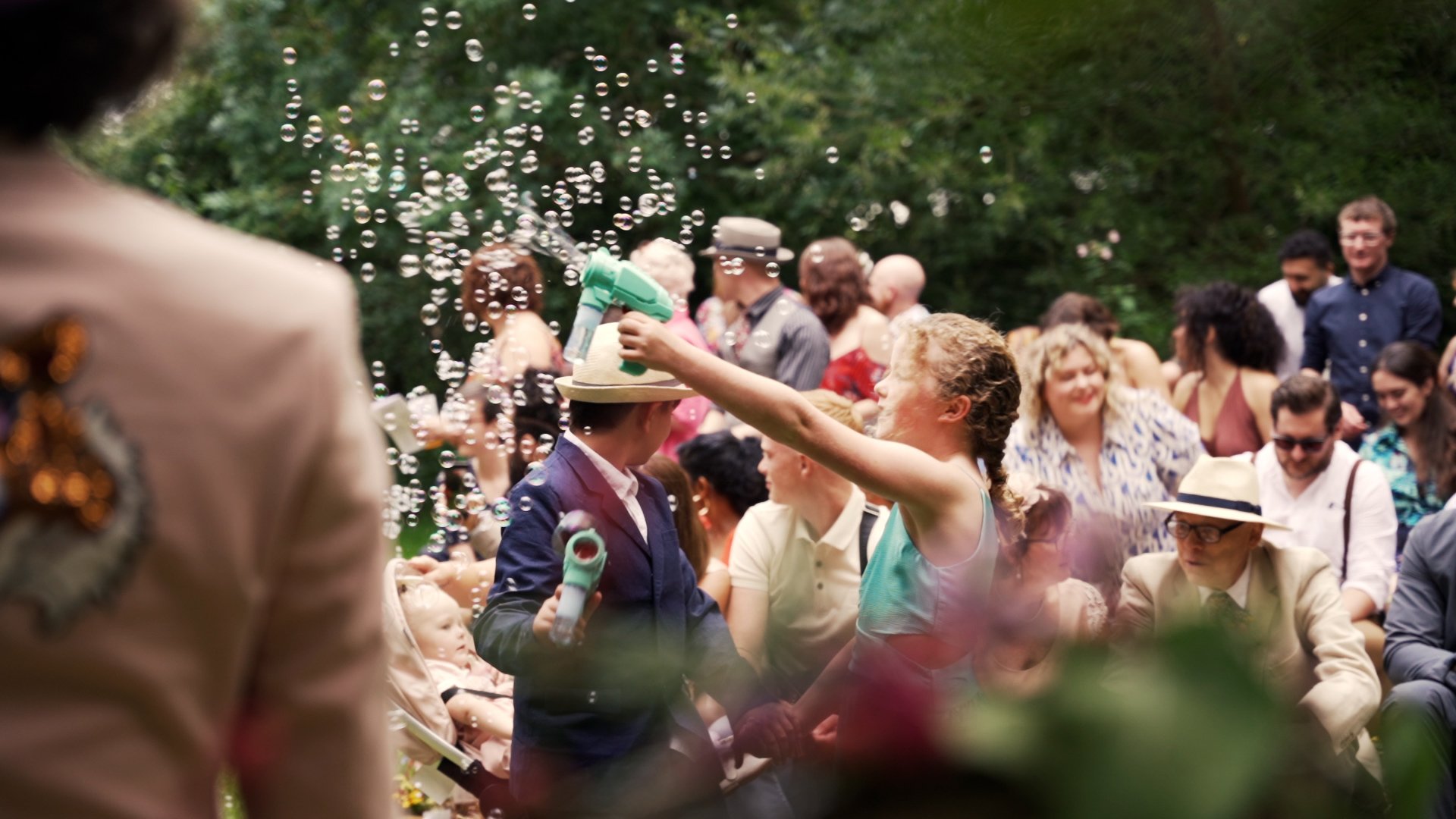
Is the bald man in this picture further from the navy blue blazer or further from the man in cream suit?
the navy blue blazer

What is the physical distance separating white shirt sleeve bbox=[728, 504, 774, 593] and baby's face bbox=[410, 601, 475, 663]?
93 cm

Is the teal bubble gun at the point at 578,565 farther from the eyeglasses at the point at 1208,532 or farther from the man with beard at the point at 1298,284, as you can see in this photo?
the man with beard at the point at 1298,284

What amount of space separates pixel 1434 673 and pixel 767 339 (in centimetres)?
292

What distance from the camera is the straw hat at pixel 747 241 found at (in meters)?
6.08

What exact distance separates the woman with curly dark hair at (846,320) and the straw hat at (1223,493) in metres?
2.16

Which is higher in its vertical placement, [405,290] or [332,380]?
[332,380]

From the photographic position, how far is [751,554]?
4477 millimetres

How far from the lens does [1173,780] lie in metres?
0.69

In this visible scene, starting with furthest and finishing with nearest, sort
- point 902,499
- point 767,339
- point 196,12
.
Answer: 1. point 767,339
2. point 902,499
3. point 196,12

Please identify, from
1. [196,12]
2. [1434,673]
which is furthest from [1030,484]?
[196,12]

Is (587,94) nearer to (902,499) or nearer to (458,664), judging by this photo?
(458,664)

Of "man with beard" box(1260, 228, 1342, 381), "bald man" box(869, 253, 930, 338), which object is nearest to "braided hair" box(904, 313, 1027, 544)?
"bald man" box(869, 253, 930, 338)

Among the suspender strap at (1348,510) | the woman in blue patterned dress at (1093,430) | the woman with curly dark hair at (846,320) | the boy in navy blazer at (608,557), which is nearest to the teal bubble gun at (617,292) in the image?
the boy in navy blazer at (608,557)

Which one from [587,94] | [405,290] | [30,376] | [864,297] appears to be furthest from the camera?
[587,94]
